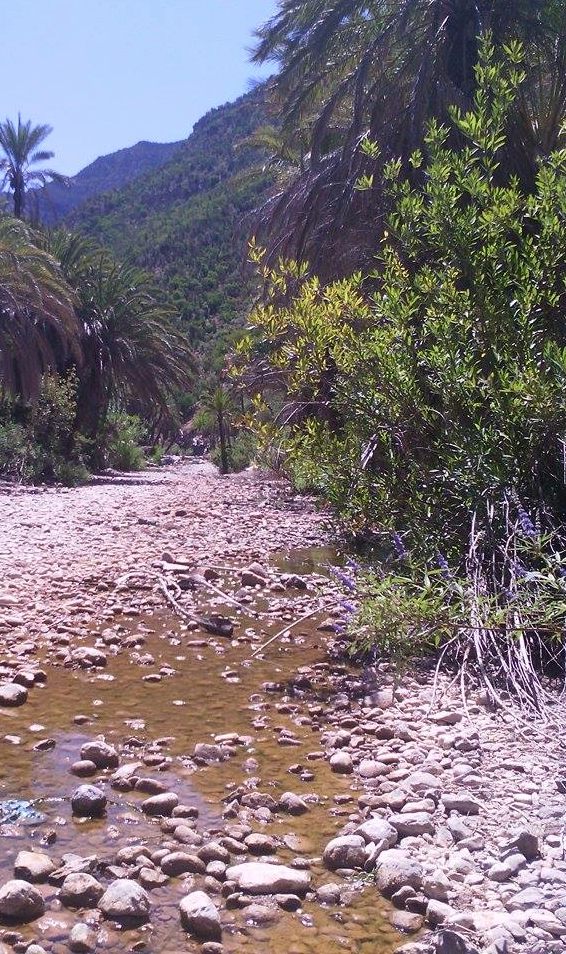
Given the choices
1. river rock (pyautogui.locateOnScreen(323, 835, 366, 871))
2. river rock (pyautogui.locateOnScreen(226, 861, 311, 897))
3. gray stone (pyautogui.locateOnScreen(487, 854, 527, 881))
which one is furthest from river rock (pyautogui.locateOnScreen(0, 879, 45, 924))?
gray stone (pyautogui.locateOnScreen(487, 854, 527, 881))

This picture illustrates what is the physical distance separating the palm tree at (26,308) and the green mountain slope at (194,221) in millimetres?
18787

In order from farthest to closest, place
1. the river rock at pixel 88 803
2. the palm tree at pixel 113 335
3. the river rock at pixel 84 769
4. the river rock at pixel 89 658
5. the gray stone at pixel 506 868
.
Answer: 1. the palm tree at pixel 113 335
2. the river rock at pixel 89 658
3. the river rock at pixel 84 769
4. the river rock at pixel 88 803
5. the gray stone at pixel 506 868

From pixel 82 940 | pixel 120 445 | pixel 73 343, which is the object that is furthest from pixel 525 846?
pixel 120 445

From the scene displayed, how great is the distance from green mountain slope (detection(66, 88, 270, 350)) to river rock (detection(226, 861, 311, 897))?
118ft

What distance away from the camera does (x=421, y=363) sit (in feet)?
17.4

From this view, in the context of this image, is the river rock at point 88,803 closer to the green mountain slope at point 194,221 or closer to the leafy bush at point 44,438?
the leafy bush at point 44,438

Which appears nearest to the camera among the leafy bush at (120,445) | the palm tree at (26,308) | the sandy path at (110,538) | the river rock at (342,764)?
the river rock at (342,764)

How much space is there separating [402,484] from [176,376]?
21.6 m

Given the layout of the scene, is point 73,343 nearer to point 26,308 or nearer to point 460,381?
point 26,308

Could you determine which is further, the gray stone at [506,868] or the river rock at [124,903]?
the gray stone at [506,868]

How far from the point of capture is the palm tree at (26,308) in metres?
18.2

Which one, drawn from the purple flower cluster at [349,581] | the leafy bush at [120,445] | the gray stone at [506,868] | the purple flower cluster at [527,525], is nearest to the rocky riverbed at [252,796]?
the gray stone at [506,868]

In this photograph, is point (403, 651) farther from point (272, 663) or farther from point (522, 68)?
point (522, 68)

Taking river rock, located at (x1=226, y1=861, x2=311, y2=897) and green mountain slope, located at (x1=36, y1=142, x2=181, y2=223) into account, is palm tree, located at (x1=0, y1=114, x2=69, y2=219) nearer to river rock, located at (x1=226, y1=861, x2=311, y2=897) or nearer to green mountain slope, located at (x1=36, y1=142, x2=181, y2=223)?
river rock, located at (x1=226, y1=861, x2=311, y2=897)
